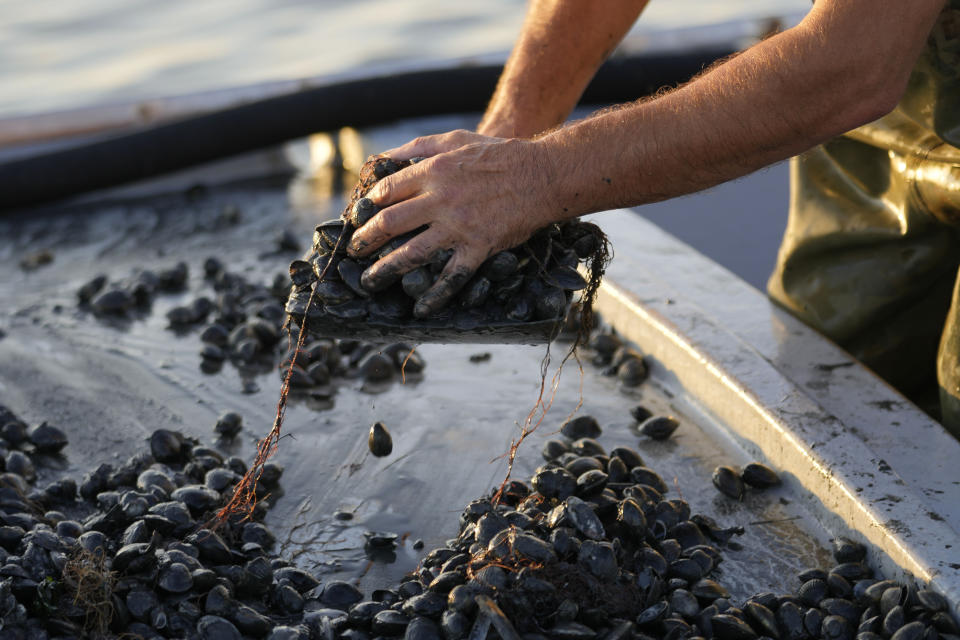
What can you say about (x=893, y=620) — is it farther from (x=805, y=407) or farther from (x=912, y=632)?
(x=805, y=407)

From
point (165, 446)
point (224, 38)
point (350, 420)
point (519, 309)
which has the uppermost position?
point (519, 309)

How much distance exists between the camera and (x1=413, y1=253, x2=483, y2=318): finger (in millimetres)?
1991

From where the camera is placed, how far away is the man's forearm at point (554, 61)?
2691mm

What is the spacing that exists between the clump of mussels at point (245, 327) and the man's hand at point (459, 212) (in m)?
0.74

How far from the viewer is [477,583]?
1.88m

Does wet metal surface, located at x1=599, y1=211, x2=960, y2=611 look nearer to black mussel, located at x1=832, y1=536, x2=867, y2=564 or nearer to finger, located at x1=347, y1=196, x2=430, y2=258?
black mussel, located at x1=832, y1=536, x2=867, y2=564

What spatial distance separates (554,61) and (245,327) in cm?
124

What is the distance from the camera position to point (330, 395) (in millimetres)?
2910

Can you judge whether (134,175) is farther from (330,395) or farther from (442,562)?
(442,562)

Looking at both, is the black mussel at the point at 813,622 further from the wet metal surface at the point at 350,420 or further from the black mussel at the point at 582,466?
the black mussel at the point at 582,466

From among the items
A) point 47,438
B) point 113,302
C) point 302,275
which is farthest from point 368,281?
point 113,302

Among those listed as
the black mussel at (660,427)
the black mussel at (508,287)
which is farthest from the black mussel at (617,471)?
the black mussel at (508,287)

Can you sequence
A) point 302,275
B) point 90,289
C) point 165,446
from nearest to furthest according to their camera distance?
1. point 302,275
2. point 165,446
3. point 90,289

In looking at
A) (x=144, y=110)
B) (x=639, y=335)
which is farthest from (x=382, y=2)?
(x=639, y=335)
